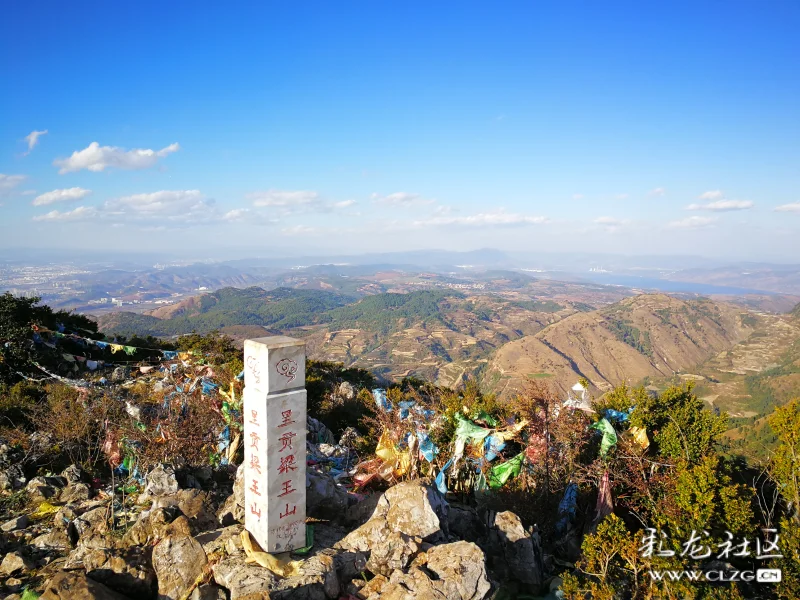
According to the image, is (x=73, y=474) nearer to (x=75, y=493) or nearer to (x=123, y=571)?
(x=75, y=493)

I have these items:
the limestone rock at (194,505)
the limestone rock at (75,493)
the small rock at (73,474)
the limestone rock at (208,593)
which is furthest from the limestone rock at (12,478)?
the limestone rock at (208,593)

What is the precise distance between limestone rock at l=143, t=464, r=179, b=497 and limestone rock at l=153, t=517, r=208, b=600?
8.07 feet

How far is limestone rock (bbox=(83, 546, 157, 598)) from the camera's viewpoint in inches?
201

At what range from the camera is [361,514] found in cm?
711

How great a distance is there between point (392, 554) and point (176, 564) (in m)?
2.47

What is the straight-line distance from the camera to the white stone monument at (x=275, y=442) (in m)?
5.55

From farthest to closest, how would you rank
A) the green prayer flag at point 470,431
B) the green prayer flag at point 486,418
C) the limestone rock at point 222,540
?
the green prayer flag at point 486,418, the green prayer flag at point 470,431, the limestone rock at point 222,540

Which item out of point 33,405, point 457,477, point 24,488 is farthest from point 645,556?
point 33,405

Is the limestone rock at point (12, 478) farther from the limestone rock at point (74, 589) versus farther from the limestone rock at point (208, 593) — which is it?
the limestone rock at point (208, 593)

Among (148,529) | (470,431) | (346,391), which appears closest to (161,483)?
(148,529)

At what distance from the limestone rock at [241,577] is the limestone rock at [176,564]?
0.78 ft

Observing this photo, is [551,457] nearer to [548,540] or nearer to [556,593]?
[548,540]

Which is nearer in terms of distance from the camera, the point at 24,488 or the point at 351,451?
the point at 24,488

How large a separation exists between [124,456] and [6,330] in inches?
359
